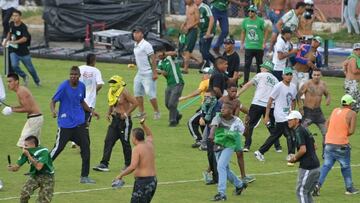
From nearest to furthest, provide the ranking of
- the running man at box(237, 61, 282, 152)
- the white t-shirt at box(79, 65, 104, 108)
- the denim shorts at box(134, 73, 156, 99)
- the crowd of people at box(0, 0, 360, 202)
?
the crowd of people at box(0, 0, 360, 202)
the running man at box(237, 61, 282, 152)
the white t-shirt at box(79, 65, 104, 108)
the denim shorts at box(134, 73, 156, 99)

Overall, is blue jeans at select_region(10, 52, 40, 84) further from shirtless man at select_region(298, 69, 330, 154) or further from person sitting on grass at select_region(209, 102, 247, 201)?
person sitting on grass at select_region(209, 102, 247, 201)

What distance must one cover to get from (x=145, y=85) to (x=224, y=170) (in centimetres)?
A: 766

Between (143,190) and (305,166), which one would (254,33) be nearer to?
(305,166)

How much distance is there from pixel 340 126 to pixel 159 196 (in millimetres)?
3214

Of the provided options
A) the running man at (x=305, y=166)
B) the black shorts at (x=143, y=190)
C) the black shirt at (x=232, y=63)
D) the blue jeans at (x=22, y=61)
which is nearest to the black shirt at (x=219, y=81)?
the black shirt at (x=232, y=63)

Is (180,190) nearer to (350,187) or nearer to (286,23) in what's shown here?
(350,187)

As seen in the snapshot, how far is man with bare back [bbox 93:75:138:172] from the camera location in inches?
857

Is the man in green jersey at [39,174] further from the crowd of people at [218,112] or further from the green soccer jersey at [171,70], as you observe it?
the green soccer jersey at [171,70]

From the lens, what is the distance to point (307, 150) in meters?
18.2

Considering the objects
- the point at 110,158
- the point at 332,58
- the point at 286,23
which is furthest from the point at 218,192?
the point at 332,58

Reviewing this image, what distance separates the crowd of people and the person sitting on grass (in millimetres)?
16

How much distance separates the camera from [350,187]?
66.2 ft

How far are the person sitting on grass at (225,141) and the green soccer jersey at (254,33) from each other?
11.2 metres

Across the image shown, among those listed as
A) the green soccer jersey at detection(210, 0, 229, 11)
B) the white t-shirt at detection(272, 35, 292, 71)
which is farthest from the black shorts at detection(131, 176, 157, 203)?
the green soccer jersey at detection(210, 0, 229, 11)
